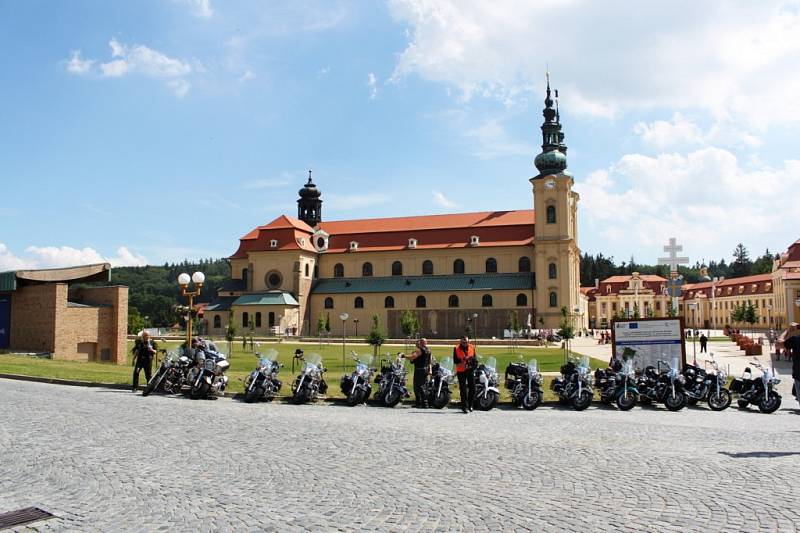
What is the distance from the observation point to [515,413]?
1413cm

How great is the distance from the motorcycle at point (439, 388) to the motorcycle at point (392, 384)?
59cm

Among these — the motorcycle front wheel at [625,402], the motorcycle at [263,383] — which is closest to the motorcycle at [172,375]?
the motorcycle at [263,383]

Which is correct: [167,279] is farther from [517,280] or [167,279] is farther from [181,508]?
[181,508]

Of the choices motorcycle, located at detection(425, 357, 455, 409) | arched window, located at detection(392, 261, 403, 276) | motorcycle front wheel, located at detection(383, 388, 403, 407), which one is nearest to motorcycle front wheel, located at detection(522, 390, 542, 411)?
A: motorcycle, located at detection(425, 357, 455, 409)

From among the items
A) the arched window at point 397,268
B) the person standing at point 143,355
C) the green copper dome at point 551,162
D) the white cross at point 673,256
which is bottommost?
the person standing at point 143,355

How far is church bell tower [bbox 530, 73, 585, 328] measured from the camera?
6469 centimetres

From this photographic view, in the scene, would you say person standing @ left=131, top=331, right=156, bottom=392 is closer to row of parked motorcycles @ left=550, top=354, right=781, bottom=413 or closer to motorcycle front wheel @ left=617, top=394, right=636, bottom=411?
row of parked motorcycles @ left=550, top=354, right=781, bottom=413

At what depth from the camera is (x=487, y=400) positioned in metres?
14.9

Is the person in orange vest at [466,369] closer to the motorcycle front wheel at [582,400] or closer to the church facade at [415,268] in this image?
the motorcycle front wheel at [582,400]

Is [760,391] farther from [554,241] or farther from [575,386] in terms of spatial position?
[554,241]

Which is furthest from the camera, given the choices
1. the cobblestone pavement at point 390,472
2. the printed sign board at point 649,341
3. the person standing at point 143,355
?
the printed sign board at point 649,341

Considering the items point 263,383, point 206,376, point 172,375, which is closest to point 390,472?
point 263,383

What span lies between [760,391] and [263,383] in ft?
39.2

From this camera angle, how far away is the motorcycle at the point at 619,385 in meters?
15.1
